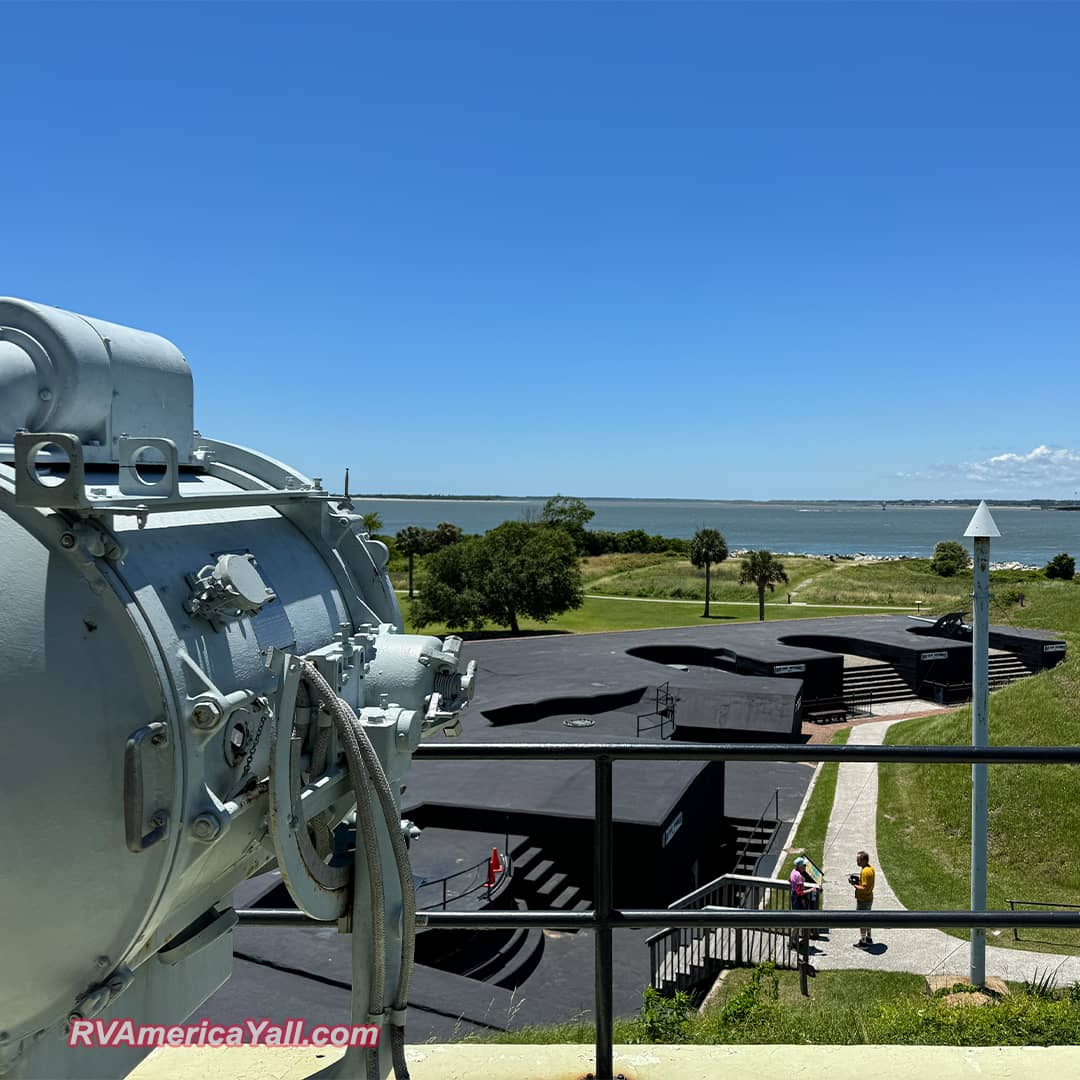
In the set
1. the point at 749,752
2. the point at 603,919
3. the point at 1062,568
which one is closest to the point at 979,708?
the point at 749,752

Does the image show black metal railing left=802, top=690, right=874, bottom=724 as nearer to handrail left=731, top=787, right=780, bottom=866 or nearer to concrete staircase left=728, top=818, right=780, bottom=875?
handrail left=731, top=787, right=780, bottom=866

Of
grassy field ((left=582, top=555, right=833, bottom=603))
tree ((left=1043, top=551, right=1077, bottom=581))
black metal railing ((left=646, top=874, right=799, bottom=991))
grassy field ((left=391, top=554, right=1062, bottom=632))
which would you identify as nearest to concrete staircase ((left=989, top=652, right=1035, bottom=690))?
grassy field ((left=391, top=554, right=1062, bottom=632))

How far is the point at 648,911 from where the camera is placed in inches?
108

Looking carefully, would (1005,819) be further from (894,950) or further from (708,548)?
(708,548)

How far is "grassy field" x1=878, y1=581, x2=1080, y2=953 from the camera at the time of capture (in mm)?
15484

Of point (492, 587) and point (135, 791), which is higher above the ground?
point (135, 791)

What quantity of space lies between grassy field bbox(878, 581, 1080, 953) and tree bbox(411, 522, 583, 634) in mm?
20395

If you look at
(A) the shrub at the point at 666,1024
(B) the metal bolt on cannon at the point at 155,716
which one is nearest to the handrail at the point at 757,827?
(A) the shrub at the point at 666,1024

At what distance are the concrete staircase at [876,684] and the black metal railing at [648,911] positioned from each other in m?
29.3

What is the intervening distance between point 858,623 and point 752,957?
27227 mm

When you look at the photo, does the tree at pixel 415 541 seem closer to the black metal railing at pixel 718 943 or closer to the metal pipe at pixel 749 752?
the black metal railing at pixel 718 943

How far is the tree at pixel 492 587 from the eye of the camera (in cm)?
4131

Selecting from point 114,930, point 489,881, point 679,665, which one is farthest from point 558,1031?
point 679,665

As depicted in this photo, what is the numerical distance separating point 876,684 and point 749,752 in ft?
102
